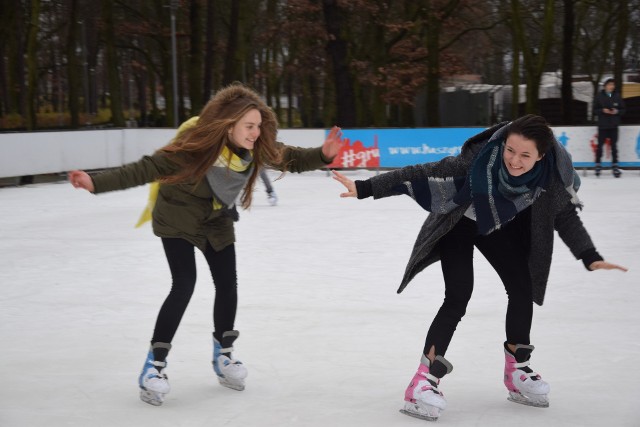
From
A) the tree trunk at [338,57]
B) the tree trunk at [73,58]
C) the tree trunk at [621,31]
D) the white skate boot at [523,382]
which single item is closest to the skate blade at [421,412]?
the white skate boot at [523,382]

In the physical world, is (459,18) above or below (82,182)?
above

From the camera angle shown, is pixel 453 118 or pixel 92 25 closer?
pixel 453 118

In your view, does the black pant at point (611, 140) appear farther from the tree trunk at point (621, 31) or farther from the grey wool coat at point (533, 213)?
the grey wool coat at point (533, 213)

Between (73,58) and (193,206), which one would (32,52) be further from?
(193,206)

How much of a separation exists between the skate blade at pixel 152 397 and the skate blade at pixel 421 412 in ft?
3.64

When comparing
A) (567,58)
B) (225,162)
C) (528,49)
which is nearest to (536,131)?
(225,162)

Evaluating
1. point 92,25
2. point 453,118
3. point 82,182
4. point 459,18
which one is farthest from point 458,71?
point 82,182

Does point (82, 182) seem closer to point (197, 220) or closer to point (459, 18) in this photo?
point (197, 220)

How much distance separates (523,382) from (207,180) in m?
1.68

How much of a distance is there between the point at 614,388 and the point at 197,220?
2.12 m

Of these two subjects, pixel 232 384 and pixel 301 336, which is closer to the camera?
pixel 232 384

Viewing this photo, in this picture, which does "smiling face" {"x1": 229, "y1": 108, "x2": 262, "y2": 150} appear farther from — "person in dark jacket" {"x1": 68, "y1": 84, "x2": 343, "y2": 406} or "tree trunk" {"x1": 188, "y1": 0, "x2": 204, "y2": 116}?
"tree trunk" {"x1": 188, "y1": 0, "x2": 204, "y2": 116}

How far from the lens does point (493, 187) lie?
4188mm

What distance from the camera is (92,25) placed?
40375mm
